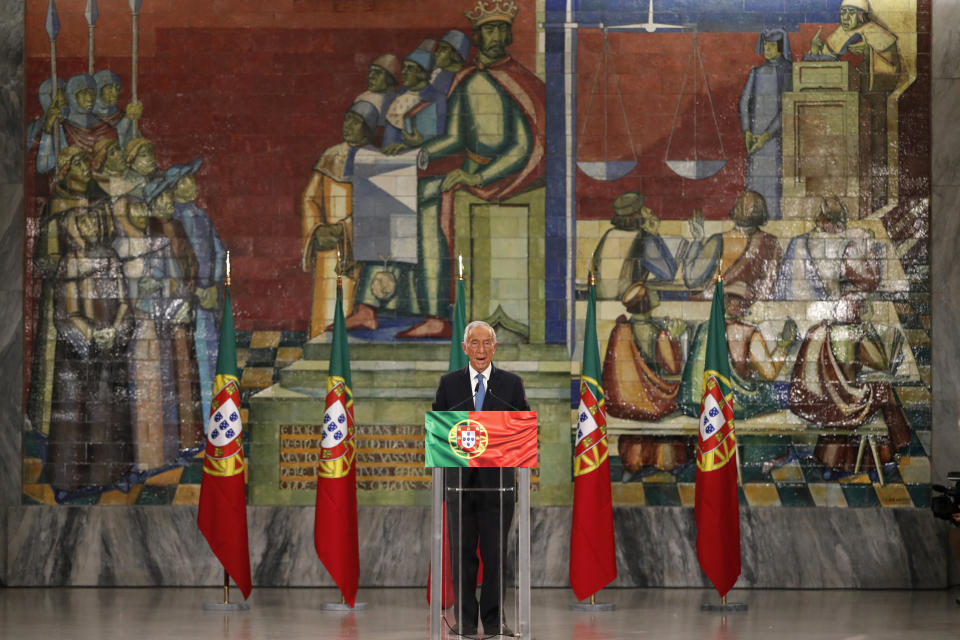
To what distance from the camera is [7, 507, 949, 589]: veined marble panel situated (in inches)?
455

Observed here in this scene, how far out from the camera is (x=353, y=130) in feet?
39.4

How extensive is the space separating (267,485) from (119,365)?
1.73 meters

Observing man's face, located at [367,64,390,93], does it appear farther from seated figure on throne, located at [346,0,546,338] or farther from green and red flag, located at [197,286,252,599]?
green and red flag, located at [197,286,252,599]

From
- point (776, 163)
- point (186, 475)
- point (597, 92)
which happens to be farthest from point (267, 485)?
point (776, 163)

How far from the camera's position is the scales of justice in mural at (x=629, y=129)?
11.9 meters

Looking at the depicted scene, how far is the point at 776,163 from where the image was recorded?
11938mm

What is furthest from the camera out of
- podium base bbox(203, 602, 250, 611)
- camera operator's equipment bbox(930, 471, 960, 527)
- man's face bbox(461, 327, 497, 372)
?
camera operator's equipment bbox(930, 471, 960, 527)

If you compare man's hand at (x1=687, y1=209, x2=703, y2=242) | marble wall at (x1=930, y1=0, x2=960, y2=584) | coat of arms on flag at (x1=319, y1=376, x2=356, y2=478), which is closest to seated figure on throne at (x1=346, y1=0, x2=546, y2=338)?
man's hand at (x1=687, y1=209, x2=703, y2=242)

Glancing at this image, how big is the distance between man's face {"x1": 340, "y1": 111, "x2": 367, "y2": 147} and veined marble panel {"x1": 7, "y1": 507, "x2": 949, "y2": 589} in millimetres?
3319

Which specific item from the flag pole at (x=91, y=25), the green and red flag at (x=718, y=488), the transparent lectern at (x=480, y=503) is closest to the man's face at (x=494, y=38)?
the flag pole at (x=91, y=25)

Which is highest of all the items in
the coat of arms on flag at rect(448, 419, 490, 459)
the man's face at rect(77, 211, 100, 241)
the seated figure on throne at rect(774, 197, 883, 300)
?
the man's face at rect(77, 211, 100, 241)

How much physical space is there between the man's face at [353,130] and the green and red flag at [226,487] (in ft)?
9.03

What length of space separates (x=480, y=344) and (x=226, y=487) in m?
3.56

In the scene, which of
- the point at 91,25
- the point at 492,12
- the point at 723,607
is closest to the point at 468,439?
the point at 723,607
